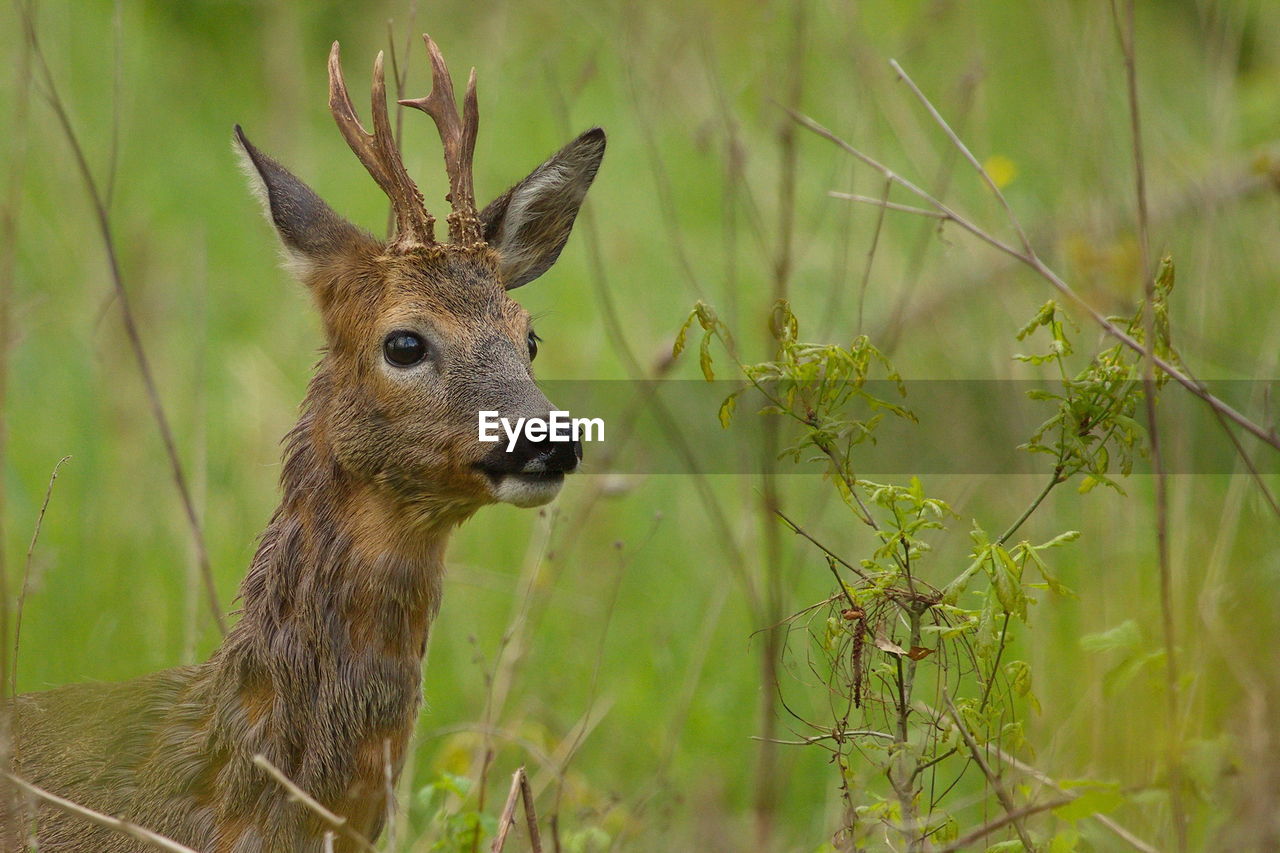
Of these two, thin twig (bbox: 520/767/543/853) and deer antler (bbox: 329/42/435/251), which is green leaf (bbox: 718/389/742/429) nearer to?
thin twig (bbox: 520/767/543/853)

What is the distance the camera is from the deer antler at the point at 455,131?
4.04 meters

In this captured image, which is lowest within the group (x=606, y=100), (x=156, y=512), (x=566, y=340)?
(x=156, y=512)

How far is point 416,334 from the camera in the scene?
4047 mm

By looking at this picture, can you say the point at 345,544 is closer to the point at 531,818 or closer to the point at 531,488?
the point at 531,488

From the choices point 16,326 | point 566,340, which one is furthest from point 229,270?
point 16,326

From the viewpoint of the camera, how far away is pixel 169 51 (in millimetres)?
10688

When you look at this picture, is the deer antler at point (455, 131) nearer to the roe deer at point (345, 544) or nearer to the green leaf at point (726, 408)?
the roe deer at point (345, 544)

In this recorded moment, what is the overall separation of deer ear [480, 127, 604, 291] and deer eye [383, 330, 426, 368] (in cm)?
50

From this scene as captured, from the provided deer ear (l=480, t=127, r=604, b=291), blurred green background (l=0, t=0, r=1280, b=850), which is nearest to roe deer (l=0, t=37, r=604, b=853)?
deer ear (l=480, t=127, r=604, b=291)

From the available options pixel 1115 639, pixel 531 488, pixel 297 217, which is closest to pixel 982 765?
pixel 1115 639

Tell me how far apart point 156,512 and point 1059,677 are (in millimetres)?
3865

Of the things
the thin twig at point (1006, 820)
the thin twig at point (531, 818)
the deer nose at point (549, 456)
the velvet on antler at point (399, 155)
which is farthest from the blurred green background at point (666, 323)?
the velvet on antler at point (399, 155)

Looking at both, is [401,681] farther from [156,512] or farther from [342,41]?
[342,41]

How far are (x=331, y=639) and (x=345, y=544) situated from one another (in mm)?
244
